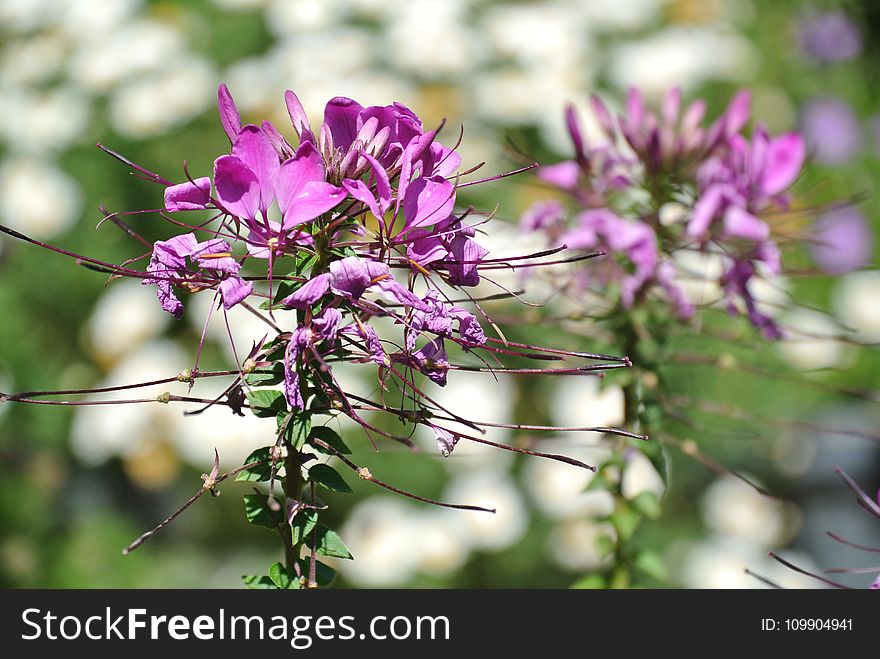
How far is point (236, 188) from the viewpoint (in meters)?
0.68

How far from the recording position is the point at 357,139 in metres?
0.70

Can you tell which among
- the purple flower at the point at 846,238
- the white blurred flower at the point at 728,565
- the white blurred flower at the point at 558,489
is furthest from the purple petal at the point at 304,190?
the purple flower at the point at 846,238

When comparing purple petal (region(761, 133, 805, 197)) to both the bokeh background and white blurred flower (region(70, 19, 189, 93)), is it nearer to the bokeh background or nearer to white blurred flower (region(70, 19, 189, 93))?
the bokeh background

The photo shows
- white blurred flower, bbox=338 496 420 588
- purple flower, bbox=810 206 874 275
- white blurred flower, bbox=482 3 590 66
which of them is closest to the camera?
white blurred flower, bbox=338 496 420 588

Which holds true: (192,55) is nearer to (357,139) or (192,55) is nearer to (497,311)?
(497,311)

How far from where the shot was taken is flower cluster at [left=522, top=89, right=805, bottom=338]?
3.47 ft

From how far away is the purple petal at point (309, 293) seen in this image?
2.16ft

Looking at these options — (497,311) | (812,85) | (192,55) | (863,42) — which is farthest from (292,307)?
(812,85)

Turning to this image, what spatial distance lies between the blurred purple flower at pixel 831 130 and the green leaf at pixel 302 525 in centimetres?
339

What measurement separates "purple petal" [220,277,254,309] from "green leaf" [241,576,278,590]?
23 cm

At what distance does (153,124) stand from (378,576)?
146 centimetres

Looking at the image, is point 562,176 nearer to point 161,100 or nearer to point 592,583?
point 592,583

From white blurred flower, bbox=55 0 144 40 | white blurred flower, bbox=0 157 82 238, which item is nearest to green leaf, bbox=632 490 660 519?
white blurred flower, bbox=0 157 82 238

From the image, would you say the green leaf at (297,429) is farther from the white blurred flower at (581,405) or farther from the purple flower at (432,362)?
the white blurred flower at (581,405)
